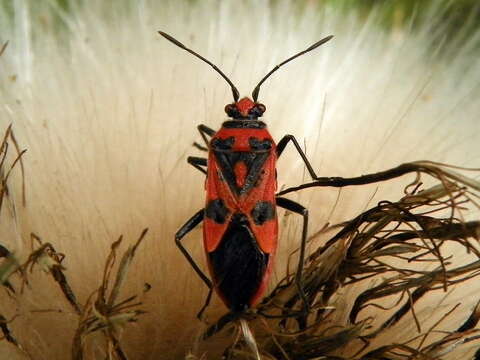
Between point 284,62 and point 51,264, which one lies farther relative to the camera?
point 284,62

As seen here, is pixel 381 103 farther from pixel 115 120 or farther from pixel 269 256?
pixel 115 120

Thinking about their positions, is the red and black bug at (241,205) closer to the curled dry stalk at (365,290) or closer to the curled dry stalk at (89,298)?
the curled dry stalk at (365,290)

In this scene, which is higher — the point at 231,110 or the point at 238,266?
the point at 231,110

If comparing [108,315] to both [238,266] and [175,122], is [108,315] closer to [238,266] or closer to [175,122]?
[238,266]

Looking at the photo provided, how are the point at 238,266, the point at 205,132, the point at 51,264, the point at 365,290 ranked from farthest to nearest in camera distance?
the point at 205,132, the point at 365,290, the point at 238,266, the point at 51,264

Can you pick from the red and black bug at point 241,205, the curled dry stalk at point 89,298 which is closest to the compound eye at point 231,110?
the red and black bug at point 241,205

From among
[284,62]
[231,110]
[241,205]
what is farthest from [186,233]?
[284,62]
